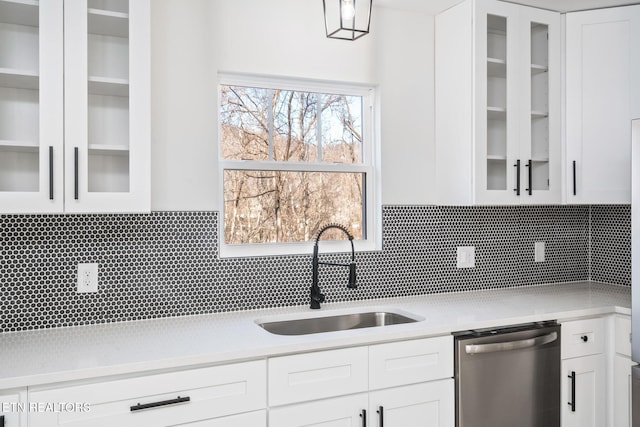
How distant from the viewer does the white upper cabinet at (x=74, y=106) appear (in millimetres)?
1826

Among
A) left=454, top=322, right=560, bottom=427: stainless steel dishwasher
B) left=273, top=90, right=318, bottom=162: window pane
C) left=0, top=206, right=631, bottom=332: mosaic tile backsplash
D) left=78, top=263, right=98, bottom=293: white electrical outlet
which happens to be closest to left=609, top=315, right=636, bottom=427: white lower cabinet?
left=454, top=322, right=560, bottom=427: stainless steel dishwasher

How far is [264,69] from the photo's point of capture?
2.48 m

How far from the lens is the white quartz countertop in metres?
1.62

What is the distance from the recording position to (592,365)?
245 cm

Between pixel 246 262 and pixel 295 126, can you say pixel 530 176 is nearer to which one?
pixel 295 126

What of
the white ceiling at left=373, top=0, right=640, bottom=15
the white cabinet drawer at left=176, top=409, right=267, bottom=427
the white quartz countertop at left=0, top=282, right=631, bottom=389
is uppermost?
the white ceiling at left=373, top=0, right=640, bottom=15

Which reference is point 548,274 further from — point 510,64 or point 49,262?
point 49,262

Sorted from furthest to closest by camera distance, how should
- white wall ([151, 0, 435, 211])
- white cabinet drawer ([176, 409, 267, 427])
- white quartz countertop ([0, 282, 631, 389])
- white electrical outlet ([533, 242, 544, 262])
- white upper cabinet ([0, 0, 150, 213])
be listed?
1. white electrical outlet ([533, 242, 544, 262])
2. white wall ([151, 0, 435, 211])
3. white upper cabinet ([0, 0, 150, 213])
4. white cabinet drawer ([176, 409, 267, 427])
5. white quartz countertop ([0, 282, 631, 389])

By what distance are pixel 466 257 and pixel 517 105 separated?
34.6 inches

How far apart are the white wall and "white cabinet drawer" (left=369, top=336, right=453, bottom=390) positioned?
0.88m

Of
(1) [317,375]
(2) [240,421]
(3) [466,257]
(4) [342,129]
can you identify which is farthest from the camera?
(3) [466,257]

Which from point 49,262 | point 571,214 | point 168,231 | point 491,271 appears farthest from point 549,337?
point 49,262

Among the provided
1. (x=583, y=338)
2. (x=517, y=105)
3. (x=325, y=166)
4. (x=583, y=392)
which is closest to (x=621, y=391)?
(x=583, y=392)

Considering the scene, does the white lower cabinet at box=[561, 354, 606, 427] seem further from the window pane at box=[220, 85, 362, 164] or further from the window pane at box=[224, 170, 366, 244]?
the window pane at box=[220, 85, 362, 164]
